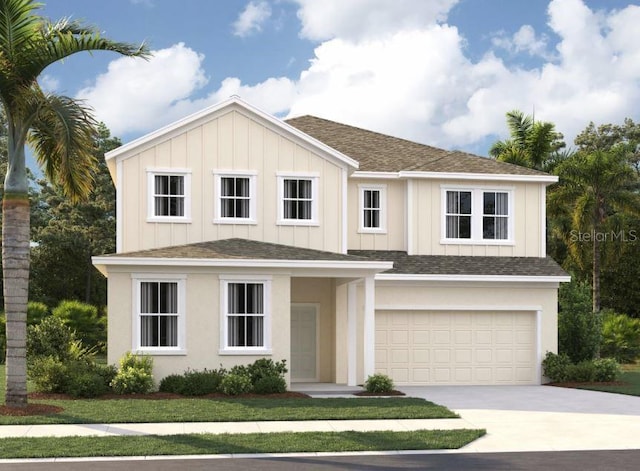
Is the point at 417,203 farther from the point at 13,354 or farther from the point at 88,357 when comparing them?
the point at 13,354

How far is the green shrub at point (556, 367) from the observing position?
2694 cm

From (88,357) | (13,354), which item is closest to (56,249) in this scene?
(88,357)

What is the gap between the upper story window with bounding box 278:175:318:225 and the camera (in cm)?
2609

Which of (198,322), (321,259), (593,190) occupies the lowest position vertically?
(198,322)

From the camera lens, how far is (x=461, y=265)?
1079 inches

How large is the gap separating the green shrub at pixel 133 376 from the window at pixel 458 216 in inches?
419

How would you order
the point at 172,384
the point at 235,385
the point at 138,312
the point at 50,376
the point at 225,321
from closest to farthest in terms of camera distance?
the point at 50,376, the point at 235,385, the point at 172,384, the point at 138,312, the point at 225,321

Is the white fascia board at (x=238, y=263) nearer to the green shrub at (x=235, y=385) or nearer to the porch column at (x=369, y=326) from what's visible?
the porch column at (x=369, y=326)

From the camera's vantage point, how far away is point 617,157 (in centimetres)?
3788

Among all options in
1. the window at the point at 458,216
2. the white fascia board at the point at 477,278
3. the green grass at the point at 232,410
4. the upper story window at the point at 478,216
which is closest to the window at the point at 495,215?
the upper story window at the point at 478,216

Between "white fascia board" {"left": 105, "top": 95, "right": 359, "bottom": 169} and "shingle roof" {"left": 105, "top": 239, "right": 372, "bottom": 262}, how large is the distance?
3.08m

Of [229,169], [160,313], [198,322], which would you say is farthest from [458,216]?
[160,313]

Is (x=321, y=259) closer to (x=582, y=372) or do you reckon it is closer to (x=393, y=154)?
(x=393, y=154)

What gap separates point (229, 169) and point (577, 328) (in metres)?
11.8
